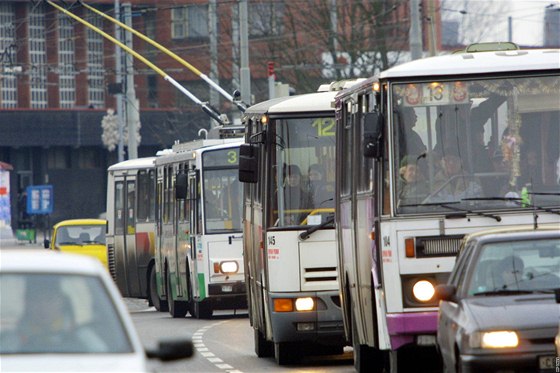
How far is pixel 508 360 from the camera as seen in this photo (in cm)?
1152

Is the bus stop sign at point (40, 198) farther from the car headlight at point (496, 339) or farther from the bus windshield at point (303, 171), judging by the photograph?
the car headlight at point (496, 339)

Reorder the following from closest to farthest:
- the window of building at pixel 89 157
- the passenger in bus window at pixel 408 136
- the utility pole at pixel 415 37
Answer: the passenger in bus window at pixel 408 136, the utility pole at pixel 415 37, the window of building at pixel 89 157

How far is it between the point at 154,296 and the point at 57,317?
82.3 ft

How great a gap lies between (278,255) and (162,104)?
71335mm

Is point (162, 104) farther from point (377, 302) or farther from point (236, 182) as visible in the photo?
point (377, 302)

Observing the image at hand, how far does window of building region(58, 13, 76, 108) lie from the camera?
3221 inches

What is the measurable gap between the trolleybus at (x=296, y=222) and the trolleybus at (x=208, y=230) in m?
8.37

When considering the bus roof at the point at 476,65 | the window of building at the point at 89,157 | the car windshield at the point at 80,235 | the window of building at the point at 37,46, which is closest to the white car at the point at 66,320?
the bus roof at the point at 476,65

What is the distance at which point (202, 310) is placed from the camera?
95.3 feet

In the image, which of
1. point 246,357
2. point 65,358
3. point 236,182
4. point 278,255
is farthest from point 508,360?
point 236,182

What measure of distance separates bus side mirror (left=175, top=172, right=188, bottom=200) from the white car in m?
19.7

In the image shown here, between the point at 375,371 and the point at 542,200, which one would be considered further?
the point at 375,371

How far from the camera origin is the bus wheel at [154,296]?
108 ft

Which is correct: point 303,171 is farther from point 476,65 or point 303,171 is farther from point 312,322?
point 476,65
